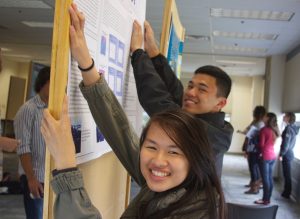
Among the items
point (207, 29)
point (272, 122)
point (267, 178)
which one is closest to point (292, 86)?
point (272, 122)

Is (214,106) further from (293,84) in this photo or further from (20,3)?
(293,84)

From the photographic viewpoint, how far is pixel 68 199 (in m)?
0.99

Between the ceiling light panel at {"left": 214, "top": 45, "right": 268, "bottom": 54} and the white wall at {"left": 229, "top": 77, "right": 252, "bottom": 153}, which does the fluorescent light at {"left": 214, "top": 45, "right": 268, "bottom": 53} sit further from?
the white wall at {"left": 229, "top": 77, "right": 252, "bottom": 153}

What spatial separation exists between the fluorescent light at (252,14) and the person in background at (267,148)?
1.58 meters

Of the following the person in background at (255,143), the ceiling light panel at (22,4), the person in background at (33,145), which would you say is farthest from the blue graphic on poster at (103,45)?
the person in background at (255,143)

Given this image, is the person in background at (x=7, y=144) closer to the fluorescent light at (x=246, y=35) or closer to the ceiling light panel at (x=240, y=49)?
the fluorescent light at (x=246, y=35)

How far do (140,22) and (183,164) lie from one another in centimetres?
93

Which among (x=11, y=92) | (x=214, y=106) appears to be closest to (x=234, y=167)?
(x=11, y=92)

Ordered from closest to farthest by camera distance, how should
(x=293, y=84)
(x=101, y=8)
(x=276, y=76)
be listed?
1. (x=101, y=8)
2. (x=293, y=84)
3. (x=276, y=76)

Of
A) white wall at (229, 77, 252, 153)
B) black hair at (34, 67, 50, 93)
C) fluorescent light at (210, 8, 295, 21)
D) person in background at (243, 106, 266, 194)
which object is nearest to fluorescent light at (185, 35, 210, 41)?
fluorescent light at (210, 8, 295, 21)

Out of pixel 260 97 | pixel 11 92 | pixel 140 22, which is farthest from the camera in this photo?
pixel 260 97

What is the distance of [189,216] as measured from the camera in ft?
3.14

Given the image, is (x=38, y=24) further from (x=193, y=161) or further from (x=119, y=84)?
(x=193, y=161)

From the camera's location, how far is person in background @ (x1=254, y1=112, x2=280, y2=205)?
251 inches
